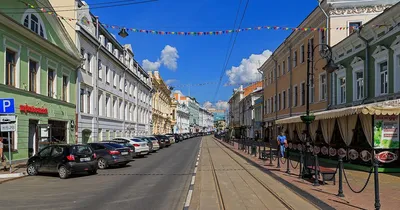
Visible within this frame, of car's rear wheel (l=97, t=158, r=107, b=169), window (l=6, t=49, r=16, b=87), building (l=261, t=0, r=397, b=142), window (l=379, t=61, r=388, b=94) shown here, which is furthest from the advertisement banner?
window (l=6, t=49, r=16, b=87)

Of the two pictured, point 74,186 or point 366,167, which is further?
point 366,167

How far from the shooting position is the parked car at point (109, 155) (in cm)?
1919

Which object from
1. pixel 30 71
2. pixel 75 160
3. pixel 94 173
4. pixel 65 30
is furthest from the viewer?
pixel 65 30

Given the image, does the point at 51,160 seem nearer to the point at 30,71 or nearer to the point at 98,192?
the point at 98,192

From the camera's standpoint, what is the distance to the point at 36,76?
863 inches

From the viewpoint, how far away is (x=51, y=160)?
615 inches

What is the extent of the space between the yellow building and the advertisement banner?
5488cm

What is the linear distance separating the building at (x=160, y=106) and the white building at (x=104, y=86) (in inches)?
615

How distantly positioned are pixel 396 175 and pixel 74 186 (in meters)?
12.1

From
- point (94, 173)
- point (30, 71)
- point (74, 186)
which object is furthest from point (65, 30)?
point (74, 186)

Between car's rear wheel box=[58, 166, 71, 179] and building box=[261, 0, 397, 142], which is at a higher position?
building box=[261, 0, 397, 142]

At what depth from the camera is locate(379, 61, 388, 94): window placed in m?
18.4

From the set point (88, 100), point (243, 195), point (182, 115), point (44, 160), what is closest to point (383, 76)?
point (243, 195)

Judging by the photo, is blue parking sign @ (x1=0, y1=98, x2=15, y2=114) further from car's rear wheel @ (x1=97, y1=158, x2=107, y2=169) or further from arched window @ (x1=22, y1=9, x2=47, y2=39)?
arched window @ (x1=22, y1=9, x2=47, y2=39)
